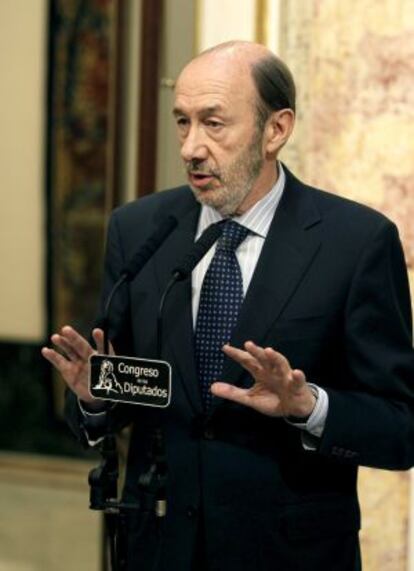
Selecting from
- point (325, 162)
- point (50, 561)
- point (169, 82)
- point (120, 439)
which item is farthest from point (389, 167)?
point (50, 561)

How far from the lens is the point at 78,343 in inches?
89.0

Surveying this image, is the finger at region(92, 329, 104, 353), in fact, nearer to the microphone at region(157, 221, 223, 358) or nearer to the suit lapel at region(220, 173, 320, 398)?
the microphone at region(157, 221, 223, 358)

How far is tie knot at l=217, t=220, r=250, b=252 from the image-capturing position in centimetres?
246

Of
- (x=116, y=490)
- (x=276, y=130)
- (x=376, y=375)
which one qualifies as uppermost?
(x=276, y=130)

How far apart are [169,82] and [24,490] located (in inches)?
133

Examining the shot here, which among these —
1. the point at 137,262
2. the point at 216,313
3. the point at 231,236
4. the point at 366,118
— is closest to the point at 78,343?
the point at 137,262

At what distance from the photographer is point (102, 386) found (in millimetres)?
2133

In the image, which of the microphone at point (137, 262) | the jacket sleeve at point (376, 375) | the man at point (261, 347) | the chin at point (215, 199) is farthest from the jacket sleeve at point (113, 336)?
the jacket sleeve at point (376, 375)

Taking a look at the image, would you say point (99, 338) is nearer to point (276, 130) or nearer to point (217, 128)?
point (217, 128)

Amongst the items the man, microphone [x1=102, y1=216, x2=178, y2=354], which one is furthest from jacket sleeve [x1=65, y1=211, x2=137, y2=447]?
microphone [x1=102, y1=216, x2=178, y2=354]

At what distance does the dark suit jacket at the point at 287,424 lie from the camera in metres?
2.34

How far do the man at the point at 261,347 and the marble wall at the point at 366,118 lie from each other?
103cm

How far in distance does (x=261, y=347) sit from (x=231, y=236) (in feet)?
0.85

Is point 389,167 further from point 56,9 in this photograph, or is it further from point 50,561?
point 56,9
